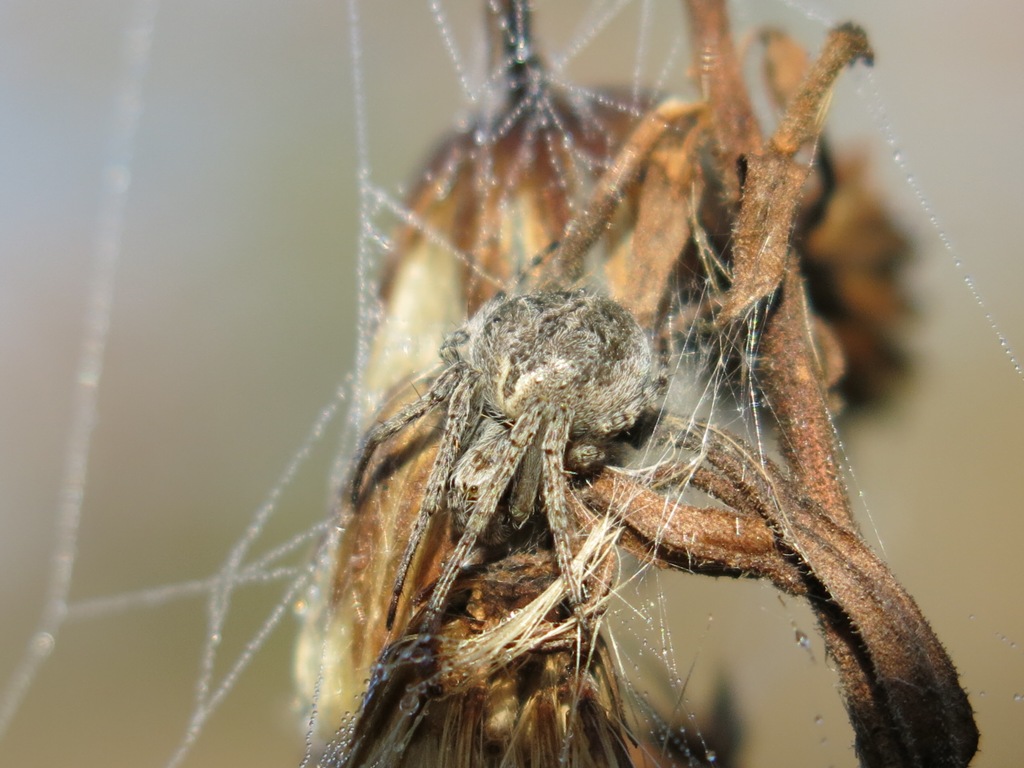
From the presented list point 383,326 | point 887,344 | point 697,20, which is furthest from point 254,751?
point 697,20

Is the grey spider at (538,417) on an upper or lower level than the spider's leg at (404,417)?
lower

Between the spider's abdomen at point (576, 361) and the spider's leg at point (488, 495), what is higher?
the spider's abdomen at point (576, 361)

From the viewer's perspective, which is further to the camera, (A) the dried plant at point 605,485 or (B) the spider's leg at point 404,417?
(B) the spider's leg at point 404,417

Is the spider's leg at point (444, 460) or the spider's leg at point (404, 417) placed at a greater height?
the spider's leg at point (404, 417)

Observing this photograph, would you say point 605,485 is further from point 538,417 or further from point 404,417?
point 404,417

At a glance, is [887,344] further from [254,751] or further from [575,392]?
[254,751]
